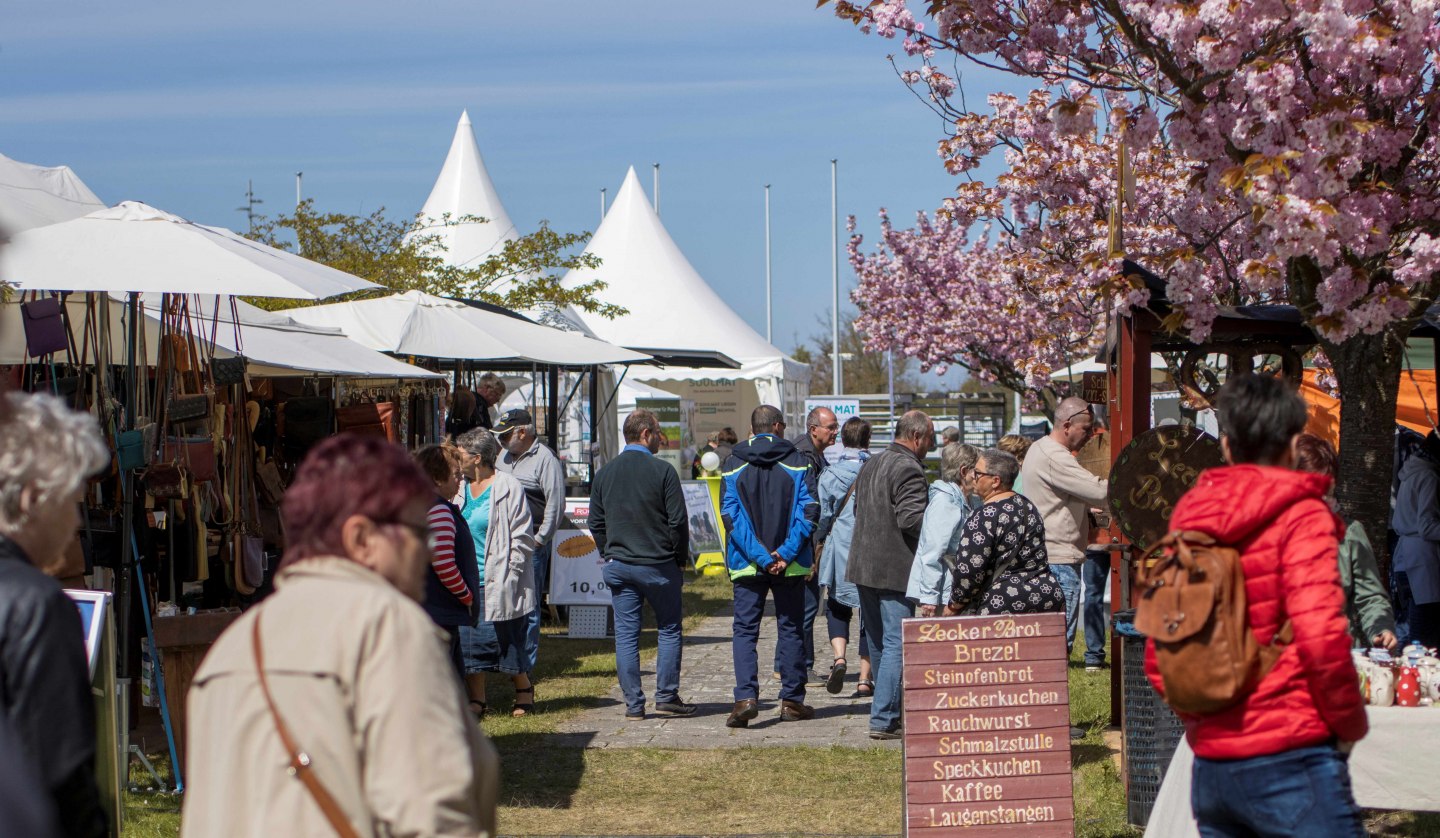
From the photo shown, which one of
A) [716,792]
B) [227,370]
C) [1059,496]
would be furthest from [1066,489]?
[227,370]

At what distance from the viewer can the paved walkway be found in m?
8.95

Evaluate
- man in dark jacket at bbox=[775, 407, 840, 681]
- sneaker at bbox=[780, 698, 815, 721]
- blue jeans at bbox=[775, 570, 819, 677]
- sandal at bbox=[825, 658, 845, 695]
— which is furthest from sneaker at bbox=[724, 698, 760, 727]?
man in dark jacket at bbox=[775, 407, 840, 681]

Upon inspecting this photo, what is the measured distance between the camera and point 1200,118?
667 cm

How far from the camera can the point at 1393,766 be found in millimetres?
5426

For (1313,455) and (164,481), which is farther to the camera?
(164,481)

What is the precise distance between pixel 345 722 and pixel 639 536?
674cm

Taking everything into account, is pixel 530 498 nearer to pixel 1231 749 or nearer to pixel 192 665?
pixel 192 665

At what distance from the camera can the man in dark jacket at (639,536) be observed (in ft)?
30.3

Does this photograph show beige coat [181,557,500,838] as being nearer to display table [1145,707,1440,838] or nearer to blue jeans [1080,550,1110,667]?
display table [1145,707,1440,838]

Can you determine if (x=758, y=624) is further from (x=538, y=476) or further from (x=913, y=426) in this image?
(x=538, y=476)

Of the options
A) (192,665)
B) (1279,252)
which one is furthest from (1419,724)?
(192,665)

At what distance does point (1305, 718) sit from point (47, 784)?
266 centimetres

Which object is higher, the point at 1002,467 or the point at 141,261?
the point at 141,261

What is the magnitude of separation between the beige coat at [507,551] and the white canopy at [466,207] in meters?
17.7
